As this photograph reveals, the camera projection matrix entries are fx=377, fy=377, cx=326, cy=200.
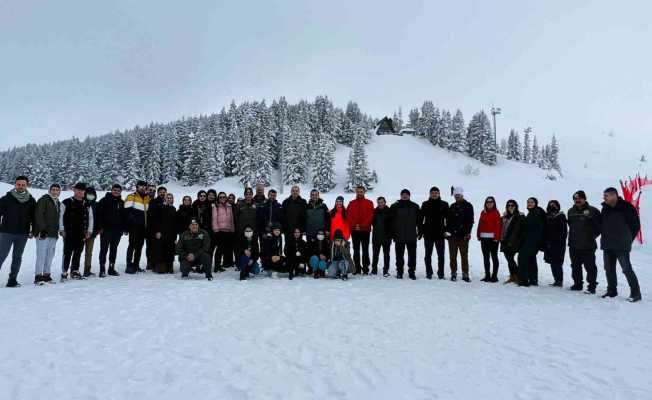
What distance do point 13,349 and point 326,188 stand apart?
51.5 meters

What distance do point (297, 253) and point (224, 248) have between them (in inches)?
93.7

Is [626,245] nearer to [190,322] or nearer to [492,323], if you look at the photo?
[492,323]

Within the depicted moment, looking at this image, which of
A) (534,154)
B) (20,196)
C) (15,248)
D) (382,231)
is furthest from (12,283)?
(534,154)

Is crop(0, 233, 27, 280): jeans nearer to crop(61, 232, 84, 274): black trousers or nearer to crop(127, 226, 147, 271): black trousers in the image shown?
crop(61, 232, 84, 274): black trousers

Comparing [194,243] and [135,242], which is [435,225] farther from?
[135,242]

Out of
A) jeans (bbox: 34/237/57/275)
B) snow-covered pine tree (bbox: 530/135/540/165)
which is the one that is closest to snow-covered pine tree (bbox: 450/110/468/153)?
snow-covered pine tree (bbox: 530/135/540/165)

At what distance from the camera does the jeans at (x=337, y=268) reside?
9.84 metres

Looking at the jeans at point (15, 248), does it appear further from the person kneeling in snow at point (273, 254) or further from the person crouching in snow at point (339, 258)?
the person crouching in snow at point (339, 258)

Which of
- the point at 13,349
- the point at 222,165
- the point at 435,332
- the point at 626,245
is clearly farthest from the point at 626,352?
the point at 222,165

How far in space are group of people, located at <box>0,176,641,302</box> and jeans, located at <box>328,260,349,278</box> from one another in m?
0.03

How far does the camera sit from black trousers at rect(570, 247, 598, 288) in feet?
27.7

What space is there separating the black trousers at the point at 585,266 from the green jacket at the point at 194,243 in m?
8.93

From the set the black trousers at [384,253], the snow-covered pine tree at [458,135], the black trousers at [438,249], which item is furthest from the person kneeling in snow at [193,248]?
the snow-covered pine tree at [458,135]

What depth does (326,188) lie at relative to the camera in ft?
183
